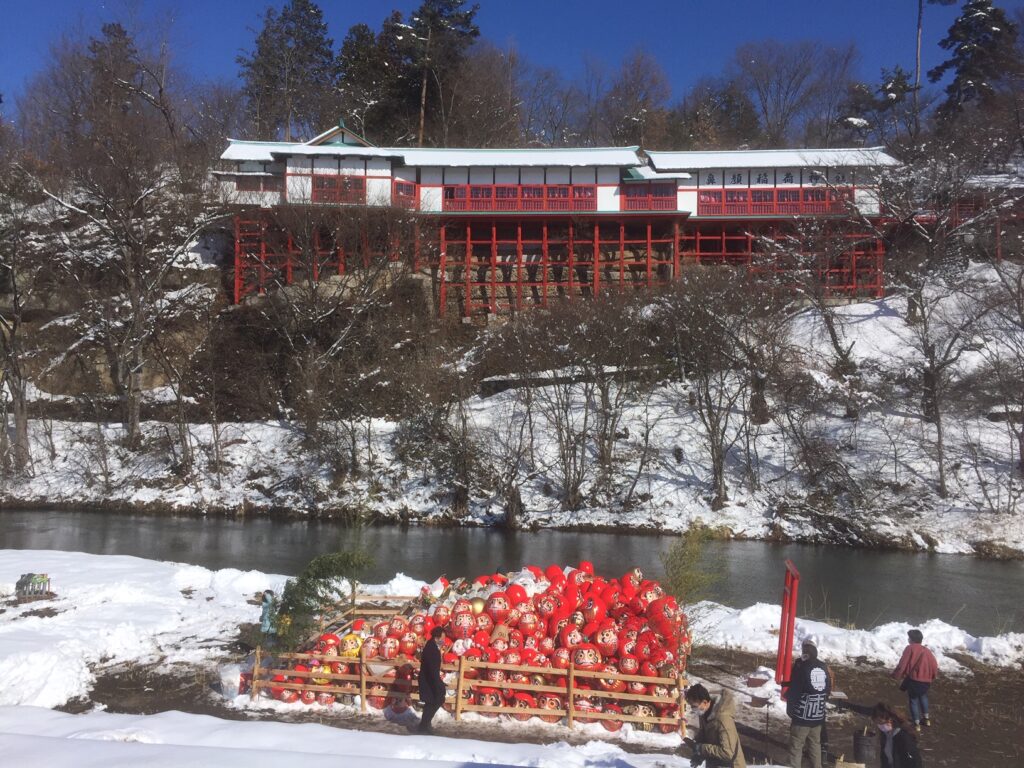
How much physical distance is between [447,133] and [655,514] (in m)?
33.0

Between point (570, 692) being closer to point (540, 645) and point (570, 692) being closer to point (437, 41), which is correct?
point (540, 645)

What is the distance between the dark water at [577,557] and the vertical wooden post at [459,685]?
9078 millimetres

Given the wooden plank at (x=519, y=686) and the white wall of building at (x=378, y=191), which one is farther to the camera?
the white wall of building at (x=378, y=191)

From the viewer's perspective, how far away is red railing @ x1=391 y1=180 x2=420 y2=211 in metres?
38.3

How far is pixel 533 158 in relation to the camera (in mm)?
40625

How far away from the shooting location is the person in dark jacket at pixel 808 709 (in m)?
7.32

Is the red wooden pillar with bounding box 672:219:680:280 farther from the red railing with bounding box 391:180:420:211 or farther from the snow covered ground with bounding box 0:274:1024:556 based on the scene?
the red railing with bounding box 391:180:420:211

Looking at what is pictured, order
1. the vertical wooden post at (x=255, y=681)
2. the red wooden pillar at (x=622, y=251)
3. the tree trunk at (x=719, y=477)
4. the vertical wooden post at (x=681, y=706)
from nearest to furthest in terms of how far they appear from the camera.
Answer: the vertical wooden post at (x=681, y=706)
the vertical wooden post at (x=255, y=681)
the tree trunk at (x=719, y=477)
the red wooden pillar at (x=622, y=251)

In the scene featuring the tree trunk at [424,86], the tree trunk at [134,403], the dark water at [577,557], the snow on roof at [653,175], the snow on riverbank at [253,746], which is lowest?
the dark water at [577,557]

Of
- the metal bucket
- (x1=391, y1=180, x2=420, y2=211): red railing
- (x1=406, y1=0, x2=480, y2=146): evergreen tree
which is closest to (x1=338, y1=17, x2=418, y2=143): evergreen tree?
(x1=406, y1=0, x2=480, y2=146): evergreen tree

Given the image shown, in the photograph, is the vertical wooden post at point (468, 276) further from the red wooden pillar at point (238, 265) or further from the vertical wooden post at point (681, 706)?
the vertical wooden post at point (681, 706)

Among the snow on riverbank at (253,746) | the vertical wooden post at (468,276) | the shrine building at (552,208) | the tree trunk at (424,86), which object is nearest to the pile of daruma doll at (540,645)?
the snow on riverbank at (253,746)

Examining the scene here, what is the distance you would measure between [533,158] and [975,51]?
2883cm

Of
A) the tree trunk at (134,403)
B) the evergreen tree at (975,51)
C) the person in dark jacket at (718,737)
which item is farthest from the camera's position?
the evergreen tree at (975,51)
